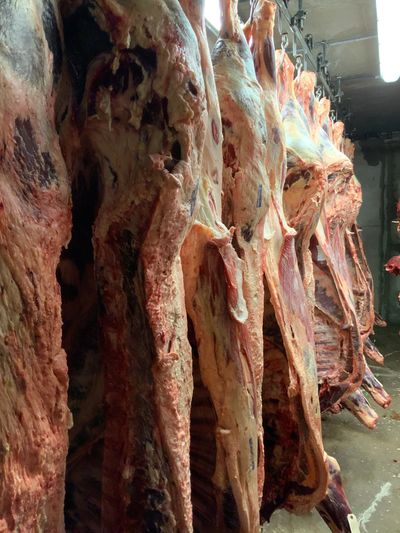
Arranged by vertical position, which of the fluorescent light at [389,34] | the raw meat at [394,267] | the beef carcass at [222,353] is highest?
the fluorescent light at [389,34]

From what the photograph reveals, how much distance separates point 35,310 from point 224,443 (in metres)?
0.56

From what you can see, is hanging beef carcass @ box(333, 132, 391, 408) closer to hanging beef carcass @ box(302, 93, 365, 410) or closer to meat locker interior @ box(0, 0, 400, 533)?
hanging beef carcass @ box(302, 93, 365, 410)

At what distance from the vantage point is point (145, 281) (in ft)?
2.81

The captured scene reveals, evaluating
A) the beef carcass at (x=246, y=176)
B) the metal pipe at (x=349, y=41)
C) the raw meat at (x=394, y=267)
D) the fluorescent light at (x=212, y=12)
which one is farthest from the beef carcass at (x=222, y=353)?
the raw meat at (x=394, y=267)

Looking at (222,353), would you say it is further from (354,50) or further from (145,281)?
(354,50)

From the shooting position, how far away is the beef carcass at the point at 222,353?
1103mm

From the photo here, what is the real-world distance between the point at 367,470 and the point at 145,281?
309 cm

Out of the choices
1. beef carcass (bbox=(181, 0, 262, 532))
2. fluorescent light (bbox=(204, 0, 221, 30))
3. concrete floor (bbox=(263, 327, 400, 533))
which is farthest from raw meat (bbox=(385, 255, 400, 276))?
beef carcass (bbox=(181, 0, 262, 532))

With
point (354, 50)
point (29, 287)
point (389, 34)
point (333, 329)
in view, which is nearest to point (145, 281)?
point (29, 287)

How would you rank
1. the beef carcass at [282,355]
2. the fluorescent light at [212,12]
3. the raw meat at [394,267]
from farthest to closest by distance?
the raw meat at [394,267] → the fluorescent light at [212,12] → the beef carcass at [282,355]

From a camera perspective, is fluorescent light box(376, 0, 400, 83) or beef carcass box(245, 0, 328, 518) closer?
beef carcass box(245, 0, 328, 518)

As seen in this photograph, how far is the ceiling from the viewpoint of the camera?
3383 millimetres

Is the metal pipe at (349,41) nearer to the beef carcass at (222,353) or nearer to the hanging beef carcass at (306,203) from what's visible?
the hanging beef carcass at (306,203)

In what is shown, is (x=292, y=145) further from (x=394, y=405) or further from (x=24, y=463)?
(x=394, y=405)
